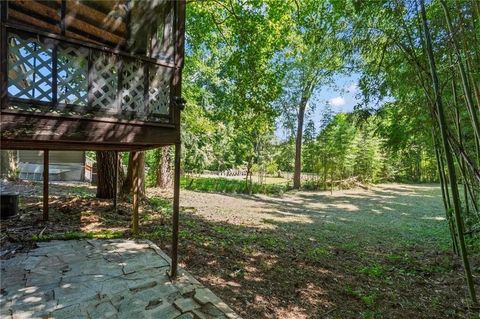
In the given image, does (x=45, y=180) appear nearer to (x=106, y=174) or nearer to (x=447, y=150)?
(x=106, y=174)

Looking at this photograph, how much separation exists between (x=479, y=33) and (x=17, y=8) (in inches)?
225

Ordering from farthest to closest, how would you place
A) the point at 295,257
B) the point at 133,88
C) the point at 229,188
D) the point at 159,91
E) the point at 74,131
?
1. the point at 229,188
2. the point at 295,257
3. the point at 159,91
4. the point at 133,88
5. the point at 74,131

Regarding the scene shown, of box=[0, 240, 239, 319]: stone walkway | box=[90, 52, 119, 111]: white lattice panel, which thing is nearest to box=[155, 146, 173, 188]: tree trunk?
box=[0, 240, 239, 319]: stone walkway

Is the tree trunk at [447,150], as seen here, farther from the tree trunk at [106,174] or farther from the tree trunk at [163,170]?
the tree trunk at [163,170]

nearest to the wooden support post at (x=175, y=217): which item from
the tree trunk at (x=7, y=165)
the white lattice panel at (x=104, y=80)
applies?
the white lattice panel at (x=104, y=80)

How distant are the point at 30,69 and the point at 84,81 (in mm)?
420

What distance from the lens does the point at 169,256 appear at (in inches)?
150

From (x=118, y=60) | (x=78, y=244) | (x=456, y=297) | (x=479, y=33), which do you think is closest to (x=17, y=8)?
(x=118, y=60)

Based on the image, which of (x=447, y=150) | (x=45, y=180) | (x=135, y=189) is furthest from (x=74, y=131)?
(x=447, y=150)

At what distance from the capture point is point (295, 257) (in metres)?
4.37

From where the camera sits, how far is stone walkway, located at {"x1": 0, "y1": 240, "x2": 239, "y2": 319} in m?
2.51

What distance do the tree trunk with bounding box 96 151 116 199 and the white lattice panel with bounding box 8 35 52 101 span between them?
4.38m

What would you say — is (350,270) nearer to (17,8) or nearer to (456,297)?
(456,297)

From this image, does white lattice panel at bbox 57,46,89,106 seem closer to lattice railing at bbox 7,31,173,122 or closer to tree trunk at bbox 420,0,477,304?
lattice railing at bbox 7,31,173,122
